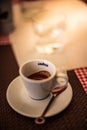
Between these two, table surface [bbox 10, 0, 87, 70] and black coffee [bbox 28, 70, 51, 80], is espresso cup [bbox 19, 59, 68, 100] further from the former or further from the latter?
table surface [bbox 10, 0, 87, 70]

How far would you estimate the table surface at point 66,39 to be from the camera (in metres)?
0.83

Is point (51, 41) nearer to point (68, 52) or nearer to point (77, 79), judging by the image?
point (68, 52)

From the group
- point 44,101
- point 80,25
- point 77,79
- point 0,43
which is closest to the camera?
point 44,101

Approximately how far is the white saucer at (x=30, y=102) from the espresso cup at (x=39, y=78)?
0.06 feet

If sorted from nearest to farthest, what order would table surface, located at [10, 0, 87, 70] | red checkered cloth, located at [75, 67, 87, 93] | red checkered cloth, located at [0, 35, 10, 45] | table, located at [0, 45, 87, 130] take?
table, located at [0, 45, 87, 130] → red checkered cloth, located at [75, 67, 87, 93] → table surface, located at [10, 0, 87, 70] → red checkered cloth, located at [0, 35, 10, 45]

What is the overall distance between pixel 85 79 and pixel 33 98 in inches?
8.1

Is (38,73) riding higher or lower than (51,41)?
higher

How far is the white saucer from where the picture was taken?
1.71 feet

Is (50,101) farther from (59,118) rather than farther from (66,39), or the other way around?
(66,39)

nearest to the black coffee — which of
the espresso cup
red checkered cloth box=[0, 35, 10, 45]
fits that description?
the espresso cup

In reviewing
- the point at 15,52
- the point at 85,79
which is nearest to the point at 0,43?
the point at 15,52

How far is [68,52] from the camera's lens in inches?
34.8

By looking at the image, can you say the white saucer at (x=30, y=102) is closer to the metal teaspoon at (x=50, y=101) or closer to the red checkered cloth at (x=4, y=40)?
the metal teaspoon at (x=50, y=101)

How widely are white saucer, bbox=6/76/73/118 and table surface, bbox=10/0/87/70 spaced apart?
0.67ft
